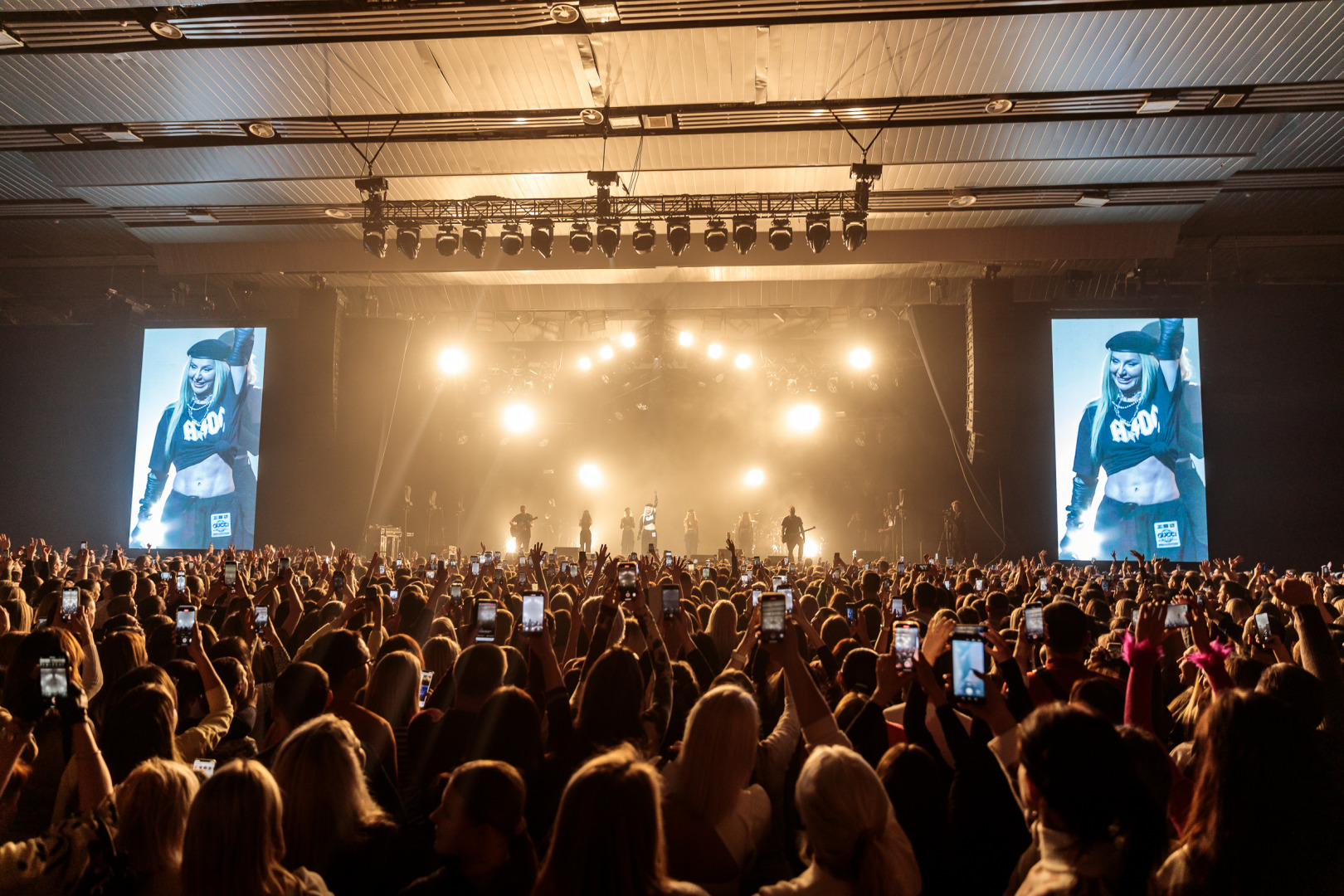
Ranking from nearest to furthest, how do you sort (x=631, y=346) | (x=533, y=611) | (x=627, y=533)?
(x=533, y=611) → (x=631, y=346) → (x=627, y=533)

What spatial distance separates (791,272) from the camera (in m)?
17.3

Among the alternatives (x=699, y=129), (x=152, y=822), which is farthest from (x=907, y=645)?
(x=699, y=129)

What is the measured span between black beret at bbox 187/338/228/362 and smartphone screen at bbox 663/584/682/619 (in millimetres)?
16995

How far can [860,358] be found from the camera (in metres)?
20.3

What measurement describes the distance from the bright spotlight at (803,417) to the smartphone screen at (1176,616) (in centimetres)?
1721

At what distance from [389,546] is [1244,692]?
62.2ft

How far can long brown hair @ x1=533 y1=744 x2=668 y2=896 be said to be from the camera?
159 centimetres

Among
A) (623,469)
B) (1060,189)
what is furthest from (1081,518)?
(623,469)

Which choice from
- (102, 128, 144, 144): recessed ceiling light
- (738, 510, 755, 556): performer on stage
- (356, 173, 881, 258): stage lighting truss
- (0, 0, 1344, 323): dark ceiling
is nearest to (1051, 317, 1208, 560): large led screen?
(0, 0, 1344, 323): dark ceiling

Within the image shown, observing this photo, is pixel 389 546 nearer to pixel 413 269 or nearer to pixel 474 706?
pixel 413 269

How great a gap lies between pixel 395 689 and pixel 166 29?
→ 9.42 metres

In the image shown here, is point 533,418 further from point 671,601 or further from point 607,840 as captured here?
point 607,840

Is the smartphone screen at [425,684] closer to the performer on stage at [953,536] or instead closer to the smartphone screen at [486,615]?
the smartphone screen at [486,615]

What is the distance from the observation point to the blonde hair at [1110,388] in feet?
56.0
